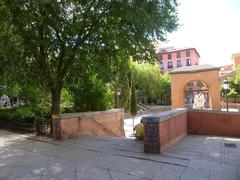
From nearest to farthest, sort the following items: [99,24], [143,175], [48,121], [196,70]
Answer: [143,175] → [99,24] → [48,121] → [196,70]

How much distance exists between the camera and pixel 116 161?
7.22m

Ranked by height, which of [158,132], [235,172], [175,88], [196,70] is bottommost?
[235,172]

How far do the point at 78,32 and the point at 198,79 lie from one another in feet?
60.6

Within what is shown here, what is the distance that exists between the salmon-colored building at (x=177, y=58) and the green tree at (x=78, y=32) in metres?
62.4

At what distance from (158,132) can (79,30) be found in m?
5.65

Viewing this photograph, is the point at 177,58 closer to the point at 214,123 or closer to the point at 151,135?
the point at 214,123

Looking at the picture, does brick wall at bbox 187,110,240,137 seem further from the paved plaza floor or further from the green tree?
the green tree

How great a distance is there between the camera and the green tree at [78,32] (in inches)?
398

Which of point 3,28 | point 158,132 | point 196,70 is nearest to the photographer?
point 158,132

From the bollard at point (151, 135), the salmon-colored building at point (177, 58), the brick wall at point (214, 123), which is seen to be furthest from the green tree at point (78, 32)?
the salmon-colored building at point (177, 58)

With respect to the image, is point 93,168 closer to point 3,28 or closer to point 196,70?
point 3,28

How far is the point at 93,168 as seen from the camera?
21.8ft

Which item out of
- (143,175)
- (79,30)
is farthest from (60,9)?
(143,175)

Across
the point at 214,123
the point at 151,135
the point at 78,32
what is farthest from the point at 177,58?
the point at 151,135
